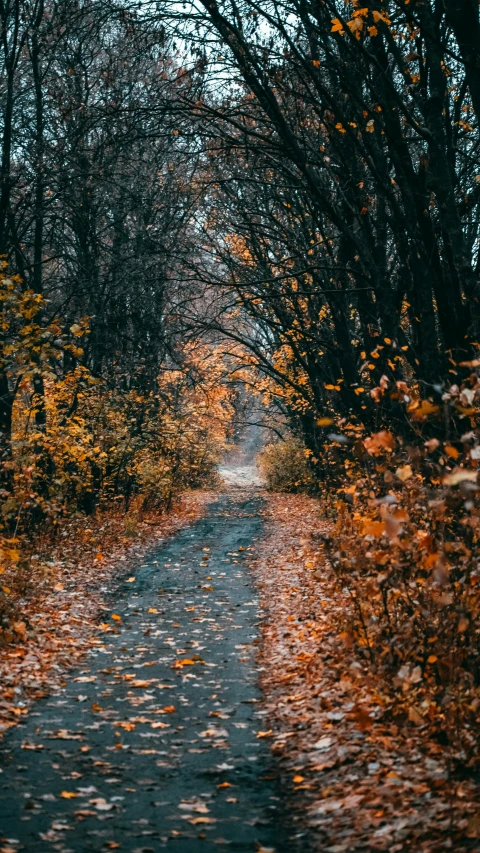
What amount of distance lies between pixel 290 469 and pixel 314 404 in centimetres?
882

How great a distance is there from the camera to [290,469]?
3225 cm

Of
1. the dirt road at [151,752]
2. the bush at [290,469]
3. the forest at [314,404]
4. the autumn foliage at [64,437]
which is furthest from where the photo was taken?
the bush at [290,469]

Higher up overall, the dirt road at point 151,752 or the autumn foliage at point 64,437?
the autumn foliage at point 64,437

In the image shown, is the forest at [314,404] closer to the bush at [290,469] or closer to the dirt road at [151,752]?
the dirt road at [151,752]

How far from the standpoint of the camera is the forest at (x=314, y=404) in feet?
16.0

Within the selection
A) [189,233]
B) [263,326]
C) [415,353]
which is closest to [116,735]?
[415,353]

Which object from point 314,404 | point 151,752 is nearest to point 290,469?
point 314,404

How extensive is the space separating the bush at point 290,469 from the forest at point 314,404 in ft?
22.3

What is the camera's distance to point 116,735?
19.8 feet

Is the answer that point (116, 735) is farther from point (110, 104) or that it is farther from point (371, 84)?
point (110, 104)

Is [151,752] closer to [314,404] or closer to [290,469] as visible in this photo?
[314,404]

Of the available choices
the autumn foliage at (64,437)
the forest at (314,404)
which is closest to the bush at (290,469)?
the autumn foliage at (64,437)

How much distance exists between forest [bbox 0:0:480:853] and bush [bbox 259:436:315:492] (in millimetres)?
6803

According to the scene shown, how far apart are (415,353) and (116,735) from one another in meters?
5.78
